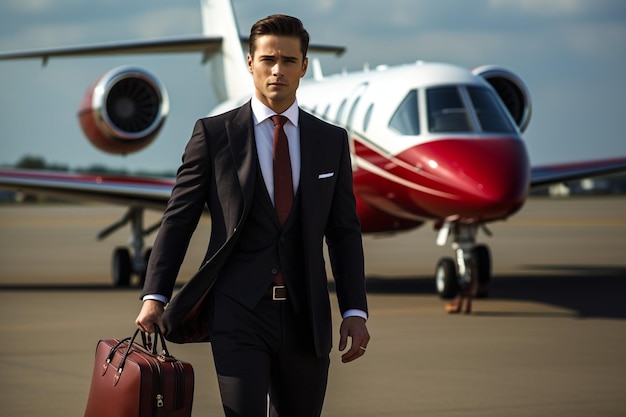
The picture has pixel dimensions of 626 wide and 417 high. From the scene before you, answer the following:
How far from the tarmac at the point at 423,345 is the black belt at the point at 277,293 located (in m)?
3.46

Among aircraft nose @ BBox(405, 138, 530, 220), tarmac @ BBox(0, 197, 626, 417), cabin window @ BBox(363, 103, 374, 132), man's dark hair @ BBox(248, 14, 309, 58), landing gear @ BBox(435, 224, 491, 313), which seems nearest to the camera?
man's dark hair @ BBox(248, 14, 309, 58)

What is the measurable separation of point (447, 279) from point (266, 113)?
10.7m

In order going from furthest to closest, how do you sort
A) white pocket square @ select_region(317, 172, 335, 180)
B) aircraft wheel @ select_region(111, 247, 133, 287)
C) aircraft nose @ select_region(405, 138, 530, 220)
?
1. aircraft wheel @ select_region(111, 247, 133, 287)
2. aircraft nose @ select_region(405, 138, 530, 220)
3. white pocket square @ select_region(317, 172, 335, 180)

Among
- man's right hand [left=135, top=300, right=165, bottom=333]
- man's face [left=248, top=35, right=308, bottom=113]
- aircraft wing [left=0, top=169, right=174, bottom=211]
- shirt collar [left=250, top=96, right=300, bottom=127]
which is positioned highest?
A: man's face [left=248, top=35, right=308, bottom=113]

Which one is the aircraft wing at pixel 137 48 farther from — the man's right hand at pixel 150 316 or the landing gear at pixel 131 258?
the man's right hand at pixel 150 316

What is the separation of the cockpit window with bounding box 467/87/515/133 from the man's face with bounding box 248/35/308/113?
10221 millimetres

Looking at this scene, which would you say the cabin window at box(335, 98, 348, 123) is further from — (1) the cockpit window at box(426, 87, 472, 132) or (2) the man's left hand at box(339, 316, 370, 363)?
(2) the man's left hand at box(339, 316, 370, 363)

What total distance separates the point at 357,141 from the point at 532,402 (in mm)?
8547

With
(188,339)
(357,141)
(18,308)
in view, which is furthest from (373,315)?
(188,339)

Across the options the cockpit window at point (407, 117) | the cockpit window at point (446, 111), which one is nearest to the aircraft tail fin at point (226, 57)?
the cockpit window at point (407, 117)

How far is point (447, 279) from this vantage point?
51.2 feet

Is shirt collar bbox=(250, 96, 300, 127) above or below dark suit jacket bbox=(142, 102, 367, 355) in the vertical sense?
above

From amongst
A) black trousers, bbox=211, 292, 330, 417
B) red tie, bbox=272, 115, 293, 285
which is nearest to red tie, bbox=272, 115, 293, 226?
red tie, bbox=272, 115, 293, 285

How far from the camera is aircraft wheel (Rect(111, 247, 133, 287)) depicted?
19.3 m
